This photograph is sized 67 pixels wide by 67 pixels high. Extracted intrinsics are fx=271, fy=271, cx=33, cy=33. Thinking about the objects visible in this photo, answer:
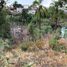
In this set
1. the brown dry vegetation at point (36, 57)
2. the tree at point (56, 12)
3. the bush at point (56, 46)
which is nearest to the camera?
the brown dry vegetation at point (36, 57)

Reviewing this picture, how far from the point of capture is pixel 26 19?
1127cm

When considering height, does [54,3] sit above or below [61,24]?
above

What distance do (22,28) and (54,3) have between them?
182 cm

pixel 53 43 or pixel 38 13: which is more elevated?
pixel 38 13

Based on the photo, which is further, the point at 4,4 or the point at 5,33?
the point at 4,4

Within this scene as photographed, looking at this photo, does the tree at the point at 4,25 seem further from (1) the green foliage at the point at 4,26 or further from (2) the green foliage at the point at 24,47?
(2) the green foliage at the point at 24,47

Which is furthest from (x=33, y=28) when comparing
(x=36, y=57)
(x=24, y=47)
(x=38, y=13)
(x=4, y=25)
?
(x=36, y=57)

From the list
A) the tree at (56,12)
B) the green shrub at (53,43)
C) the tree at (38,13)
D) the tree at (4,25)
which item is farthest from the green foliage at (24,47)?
the tree at (56,12)

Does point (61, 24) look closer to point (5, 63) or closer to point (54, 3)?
point (54, 3)

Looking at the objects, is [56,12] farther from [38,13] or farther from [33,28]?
[33,28]

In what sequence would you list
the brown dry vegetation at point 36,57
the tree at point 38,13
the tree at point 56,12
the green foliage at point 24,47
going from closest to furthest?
1. the brown dry vegetation at point 36,57
2. the green foliage at point 24,47
3. the tree at point 38,13
4. the tree at point 56,12

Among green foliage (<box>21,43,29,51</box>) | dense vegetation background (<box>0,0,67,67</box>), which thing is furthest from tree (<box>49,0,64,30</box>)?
green foliage (<box>21,43,29,51</box>)

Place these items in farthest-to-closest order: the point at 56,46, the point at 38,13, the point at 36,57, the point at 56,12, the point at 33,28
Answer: the point at 56,12 < the point at 38,13 < the point at 33,28 < the point at 56,46 < the point at 36,57

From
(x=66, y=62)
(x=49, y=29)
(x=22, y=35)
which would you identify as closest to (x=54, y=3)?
(x=49, y=29)
